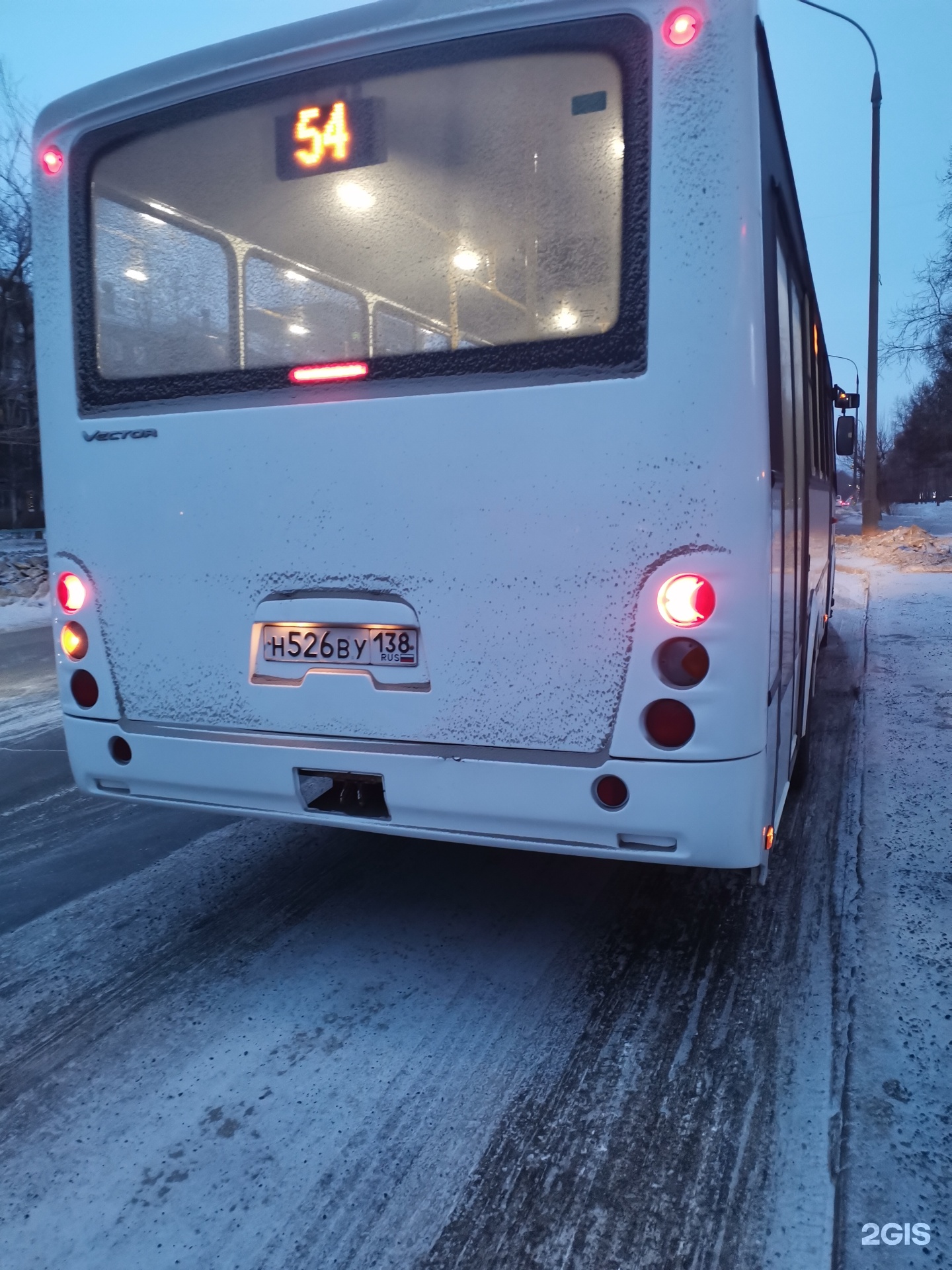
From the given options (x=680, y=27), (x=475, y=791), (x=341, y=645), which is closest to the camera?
(x=680, y=27)

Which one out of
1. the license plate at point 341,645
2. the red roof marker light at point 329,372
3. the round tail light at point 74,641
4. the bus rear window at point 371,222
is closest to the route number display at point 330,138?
the bus rear window at point 371,222

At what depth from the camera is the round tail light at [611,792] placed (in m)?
3.05

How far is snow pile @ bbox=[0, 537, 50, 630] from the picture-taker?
14508 millimetres

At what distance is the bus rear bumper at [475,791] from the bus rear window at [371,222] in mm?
1297

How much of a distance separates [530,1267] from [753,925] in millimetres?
2009

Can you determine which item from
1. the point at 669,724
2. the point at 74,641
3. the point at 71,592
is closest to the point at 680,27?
the point at 669,724

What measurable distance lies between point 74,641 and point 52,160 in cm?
178

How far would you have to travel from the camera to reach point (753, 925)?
3938mm

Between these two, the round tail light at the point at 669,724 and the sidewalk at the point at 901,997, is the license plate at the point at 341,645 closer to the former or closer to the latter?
the round tail light at the point at 669,724

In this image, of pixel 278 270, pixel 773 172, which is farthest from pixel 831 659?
pixel 278 270

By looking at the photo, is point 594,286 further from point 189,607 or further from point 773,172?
point 189,607

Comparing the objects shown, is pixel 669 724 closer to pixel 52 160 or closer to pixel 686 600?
pixel 686 600

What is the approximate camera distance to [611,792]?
3.06 metres

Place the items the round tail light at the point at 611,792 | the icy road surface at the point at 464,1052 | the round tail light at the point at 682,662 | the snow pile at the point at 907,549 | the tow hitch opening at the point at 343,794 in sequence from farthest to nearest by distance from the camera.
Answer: the snow pile at the point at 907,549 → the tow hitch opening at the point at 343,794 → the round tail light at the point at 611,792 → the round tail light at the point at 682,662 → the icy road surface at the point at 464,1052
